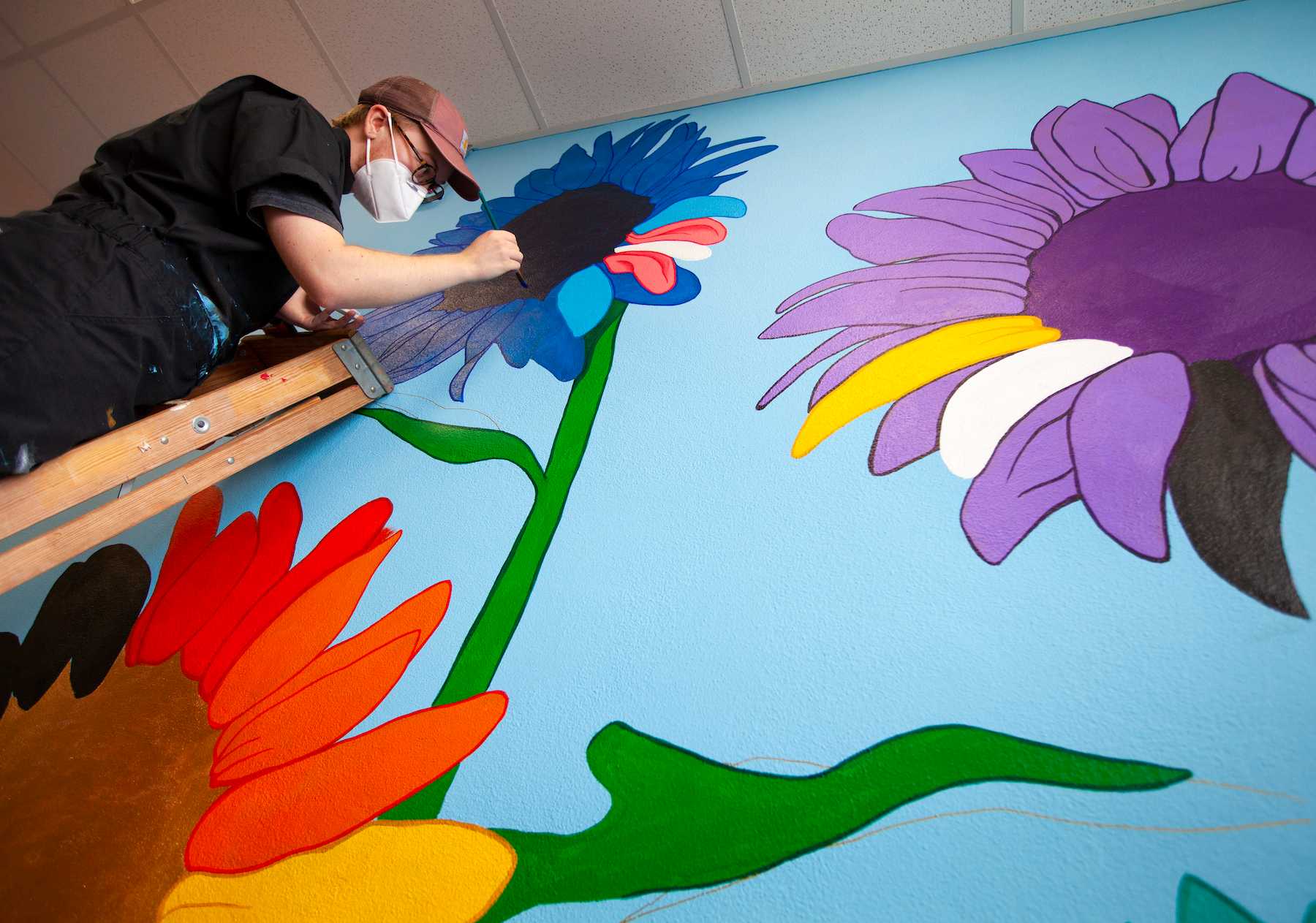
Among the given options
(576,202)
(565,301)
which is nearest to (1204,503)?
(565,301)

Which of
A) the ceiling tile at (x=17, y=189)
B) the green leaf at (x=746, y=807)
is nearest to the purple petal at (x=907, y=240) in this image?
the green leaf at (x=746, y=807)

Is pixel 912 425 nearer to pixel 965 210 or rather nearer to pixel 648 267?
pixel 965 210

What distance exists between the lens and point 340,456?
1748mm

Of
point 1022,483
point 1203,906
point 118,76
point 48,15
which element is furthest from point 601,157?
point 48,15

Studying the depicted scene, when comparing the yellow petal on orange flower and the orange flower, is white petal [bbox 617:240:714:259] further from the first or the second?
the orange flower

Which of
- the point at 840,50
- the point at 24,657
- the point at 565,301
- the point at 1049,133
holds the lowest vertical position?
the point at 24,657

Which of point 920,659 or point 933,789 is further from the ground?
point 920,659

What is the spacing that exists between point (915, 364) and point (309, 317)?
5.04 ft

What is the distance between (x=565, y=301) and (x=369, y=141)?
621 mm

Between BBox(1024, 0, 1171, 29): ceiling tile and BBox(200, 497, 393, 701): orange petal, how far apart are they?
2.52 metres

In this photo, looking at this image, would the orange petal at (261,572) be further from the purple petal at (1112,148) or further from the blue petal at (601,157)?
the purple petal at (1112,148)

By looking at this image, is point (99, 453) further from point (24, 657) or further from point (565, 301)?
point (565, 301)

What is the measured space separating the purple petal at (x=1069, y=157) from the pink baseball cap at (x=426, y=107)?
1414 millimetres

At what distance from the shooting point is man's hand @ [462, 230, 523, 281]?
156 centimetres
